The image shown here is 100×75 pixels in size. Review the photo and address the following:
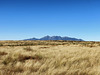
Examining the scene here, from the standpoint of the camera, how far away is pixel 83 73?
5.56m

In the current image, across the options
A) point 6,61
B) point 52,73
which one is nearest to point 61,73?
point 52,73

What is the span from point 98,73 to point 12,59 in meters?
4.92

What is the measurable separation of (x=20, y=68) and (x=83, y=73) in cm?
260

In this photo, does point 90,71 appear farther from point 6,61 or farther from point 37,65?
point 6,61

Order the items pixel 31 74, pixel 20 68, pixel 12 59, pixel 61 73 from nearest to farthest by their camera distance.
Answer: pixel 31 74
pixel 61 73
pixel 20 68
pixel 12 59

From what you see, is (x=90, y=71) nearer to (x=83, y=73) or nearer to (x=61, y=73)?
(x=83, y=73)

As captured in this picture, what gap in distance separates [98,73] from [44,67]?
2.20 meters

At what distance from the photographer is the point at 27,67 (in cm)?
624

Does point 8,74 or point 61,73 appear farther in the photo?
point 61,73

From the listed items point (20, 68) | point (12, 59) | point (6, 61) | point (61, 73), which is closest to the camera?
point (61, 73)

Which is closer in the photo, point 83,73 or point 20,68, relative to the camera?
point 83,73

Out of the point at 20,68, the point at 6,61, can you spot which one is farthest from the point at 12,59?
the point at 20,68

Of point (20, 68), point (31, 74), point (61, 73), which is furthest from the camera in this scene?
point (20, 68)

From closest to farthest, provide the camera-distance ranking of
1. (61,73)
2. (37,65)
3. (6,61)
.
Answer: (61,73)
(37,65)
(6,61)
